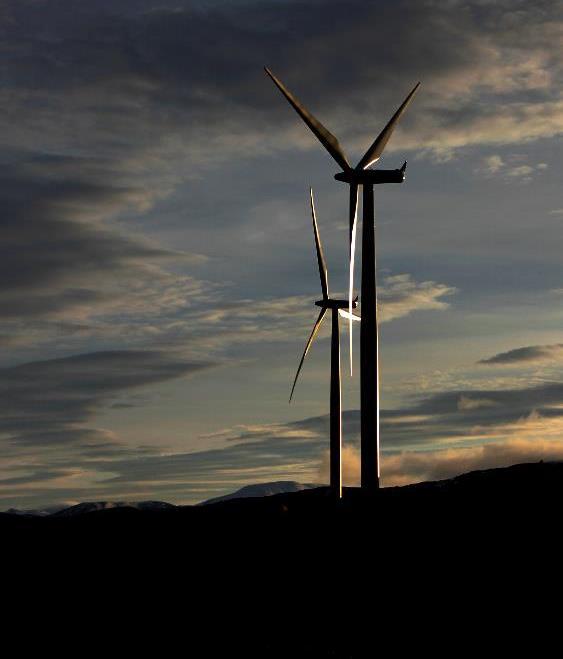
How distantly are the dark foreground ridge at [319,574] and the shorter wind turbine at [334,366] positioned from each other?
366 centimetres

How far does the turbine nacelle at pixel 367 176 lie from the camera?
7812 cm

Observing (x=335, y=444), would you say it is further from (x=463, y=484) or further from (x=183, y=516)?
(x=183, y=516)

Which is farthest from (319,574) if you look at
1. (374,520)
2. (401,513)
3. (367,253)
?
(367,253)

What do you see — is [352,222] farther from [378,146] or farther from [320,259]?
[320,259]

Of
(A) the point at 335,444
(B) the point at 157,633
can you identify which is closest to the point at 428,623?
(B) the point at 157,633

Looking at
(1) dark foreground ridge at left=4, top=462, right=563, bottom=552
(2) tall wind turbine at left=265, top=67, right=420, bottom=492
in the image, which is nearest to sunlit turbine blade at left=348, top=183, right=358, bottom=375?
(2) tall wind turbine at left=265, top=67, right=420, bottom=492

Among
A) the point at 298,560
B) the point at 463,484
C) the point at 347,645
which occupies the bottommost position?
the point at 347,645

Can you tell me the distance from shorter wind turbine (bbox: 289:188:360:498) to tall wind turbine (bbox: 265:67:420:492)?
16185 millimetres

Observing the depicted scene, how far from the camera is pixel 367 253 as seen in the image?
75438 millimetres

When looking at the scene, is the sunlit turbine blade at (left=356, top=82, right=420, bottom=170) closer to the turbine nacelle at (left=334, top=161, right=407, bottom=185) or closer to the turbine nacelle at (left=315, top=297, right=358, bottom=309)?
the turbine nacelle at (left=334, top=161, right=407, bottom=185)

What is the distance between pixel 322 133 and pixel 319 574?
113 feet

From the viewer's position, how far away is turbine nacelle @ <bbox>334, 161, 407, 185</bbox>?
7812 cm

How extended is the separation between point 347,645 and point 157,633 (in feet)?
39.2

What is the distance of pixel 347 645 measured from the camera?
69.9 meters
